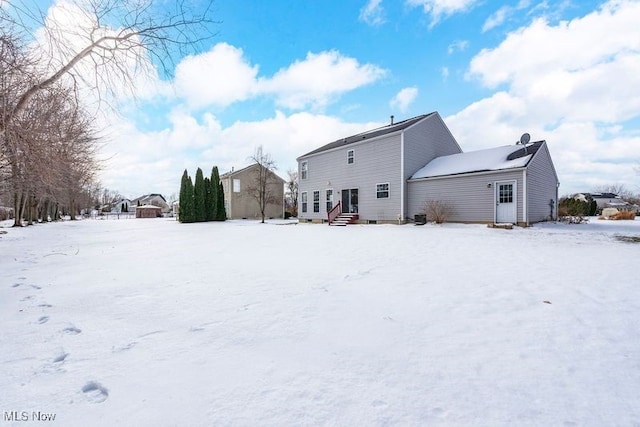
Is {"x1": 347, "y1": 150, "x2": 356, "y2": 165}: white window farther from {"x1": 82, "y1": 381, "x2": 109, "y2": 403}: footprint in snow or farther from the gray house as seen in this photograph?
{"x1": 82, "y1": 381, "x2": 109, "y2": 403}: footprint in snow

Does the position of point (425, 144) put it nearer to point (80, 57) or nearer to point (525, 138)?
point (525, 138)

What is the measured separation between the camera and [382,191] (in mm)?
17484

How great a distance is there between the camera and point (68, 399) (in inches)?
71.7

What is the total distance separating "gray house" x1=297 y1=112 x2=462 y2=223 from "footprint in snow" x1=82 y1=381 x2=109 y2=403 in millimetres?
15437

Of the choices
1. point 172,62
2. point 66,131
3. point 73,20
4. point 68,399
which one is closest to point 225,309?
point 68,399

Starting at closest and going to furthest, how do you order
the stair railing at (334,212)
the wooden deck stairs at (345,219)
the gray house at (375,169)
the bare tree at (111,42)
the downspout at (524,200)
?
the bare tree at (111,42) → the downspout at (524,200) → the gray house at (375,169) → the wooden deck stairs at (345,219) → the stair railing at (334,212)

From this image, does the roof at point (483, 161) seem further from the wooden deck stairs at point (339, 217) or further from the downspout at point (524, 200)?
the wooden deck stairs at point (339, 217)

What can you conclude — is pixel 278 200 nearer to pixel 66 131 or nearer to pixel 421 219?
pixel 421 219

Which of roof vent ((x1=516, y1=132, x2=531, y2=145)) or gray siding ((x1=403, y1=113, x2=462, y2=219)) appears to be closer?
roof vent ((x1=516, y1=132, x2=531, y2=145))

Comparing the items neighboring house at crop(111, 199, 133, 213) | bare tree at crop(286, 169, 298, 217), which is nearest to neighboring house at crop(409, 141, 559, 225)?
bare tree at crop(286, 169, 298, 217)

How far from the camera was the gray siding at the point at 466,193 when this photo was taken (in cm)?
1355

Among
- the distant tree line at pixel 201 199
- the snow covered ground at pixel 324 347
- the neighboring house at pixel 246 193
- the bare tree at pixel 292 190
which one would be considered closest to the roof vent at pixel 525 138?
the snow covered ground at pixel 324 347

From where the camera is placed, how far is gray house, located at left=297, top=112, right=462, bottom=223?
1664 centimetres
